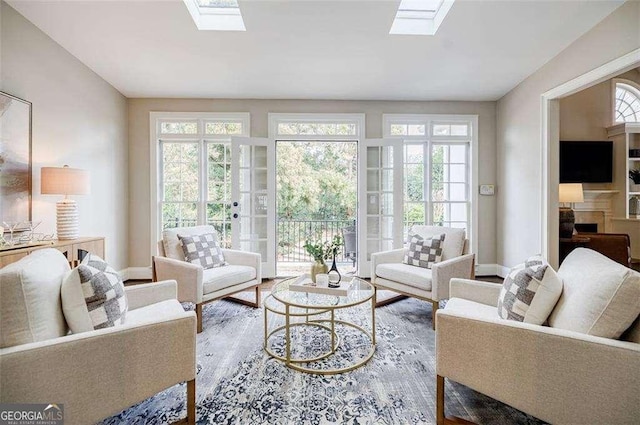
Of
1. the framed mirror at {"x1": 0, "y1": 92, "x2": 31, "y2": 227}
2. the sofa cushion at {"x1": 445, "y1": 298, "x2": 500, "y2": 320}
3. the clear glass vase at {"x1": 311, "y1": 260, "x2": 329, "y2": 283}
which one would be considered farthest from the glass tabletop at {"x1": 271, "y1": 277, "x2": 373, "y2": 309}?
the framed mirror at {"x1": 0, "y1": 92, "x2": 31, "y2": 227}

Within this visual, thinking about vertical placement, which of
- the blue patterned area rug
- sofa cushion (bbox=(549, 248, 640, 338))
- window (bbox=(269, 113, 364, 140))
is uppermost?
window (bbox=(269, 113, 364, 140))

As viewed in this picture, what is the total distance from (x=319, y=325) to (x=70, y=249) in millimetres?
2227

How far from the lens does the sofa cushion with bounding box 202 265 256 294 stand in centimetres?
262

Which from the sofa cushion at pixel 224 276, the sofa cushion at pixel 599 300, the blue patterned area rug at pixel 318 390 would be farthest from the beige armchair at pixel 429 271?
the sofa cushion at pixel 224 276

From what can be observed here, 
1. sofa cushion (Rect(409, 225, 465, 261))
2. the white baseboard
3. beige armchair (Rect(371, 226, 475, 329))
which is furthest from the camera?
the white baseboard

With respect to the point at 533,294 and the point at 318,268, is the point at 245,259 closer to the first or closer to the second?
the point at 318,268

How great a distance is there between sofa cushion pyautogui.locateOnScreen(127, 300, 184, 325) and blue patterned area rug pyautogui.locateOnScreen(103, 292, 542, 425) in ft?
1.49

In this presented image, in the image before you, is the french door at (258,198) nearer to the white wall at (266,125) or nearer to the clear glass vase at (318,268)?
the white wall at (266,125)

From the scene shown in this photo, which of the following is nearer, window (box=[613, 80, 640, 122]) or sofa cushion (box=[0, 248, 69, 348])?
sofa cushion (box=[0, 248, 69, 348])

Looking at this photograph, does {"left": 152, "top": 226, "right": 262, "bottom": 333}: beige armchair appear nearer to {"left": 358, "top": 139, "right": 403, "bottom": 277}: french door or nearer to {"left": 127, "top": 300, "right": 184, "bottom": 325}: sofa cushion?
{"left": 127, "top": 300, "right": 184, "bottom": 325}: sofa cushion

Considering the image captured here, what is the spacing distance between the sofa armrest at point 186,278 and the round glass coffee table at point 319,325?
2.37 feet

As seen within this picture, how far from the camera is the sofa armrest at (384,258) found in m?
3.11

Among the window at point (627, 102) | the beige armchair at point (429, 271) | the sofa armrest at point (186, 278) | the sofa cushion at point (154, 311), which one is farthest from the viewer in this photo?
the window at point (627, 102)

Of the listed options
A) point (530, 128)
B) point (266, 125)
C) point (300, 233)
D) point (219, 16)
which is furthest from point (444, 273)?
point (300, 233)
